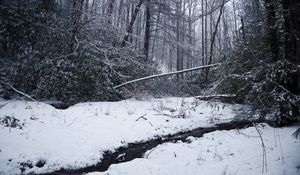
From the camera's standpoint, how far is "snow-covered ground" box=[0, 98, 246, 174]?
4.51m

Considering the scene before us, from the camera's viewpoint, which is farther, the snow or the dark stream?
the dark stream

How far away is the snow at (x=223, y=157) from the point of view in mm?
4023

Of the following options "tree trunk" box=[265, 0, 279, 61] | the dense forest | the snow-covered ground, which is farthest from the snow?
"tree trunk" box=[265, 0, 279, 61]

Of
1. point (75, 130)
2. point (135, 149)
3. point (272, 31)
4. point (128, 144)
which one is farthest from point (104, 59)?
point (272, 31)

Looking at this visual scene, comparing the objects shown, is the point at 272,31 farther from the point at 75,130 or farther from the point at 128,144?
the point at 75,130

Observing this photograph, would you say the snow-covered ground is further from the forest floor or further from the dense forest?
the dense forest

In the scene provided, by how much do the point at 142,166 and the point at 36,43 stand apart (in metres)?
8.10

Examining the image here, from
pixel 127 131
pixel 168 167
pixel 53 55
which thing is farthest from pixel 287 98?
pixel 53 55

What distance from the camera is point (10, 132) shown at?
5203mm

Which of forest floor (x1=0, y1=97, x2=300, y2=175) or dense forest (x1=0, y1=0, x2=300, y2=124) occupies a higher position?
dense forest (x1=0, y1=0, x2=300, y2=124)

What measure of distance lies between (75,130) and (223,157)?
4118 mm

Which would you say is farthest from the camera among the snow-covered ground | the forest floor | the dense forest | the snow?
the dense forest

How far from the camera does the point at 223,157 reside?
15.4 ft

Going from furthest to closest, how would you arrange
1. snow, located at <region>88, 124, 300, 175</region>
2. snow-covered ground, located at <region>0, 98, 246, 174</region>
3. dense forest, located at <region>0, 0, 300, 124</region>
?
dense forest, located at <region>0, 0, 300, 124</region> → snow-covered ground, located at <region>0, 98, 246, 174</region> → snow, located at <region>88, 124, 300, 175</region>
